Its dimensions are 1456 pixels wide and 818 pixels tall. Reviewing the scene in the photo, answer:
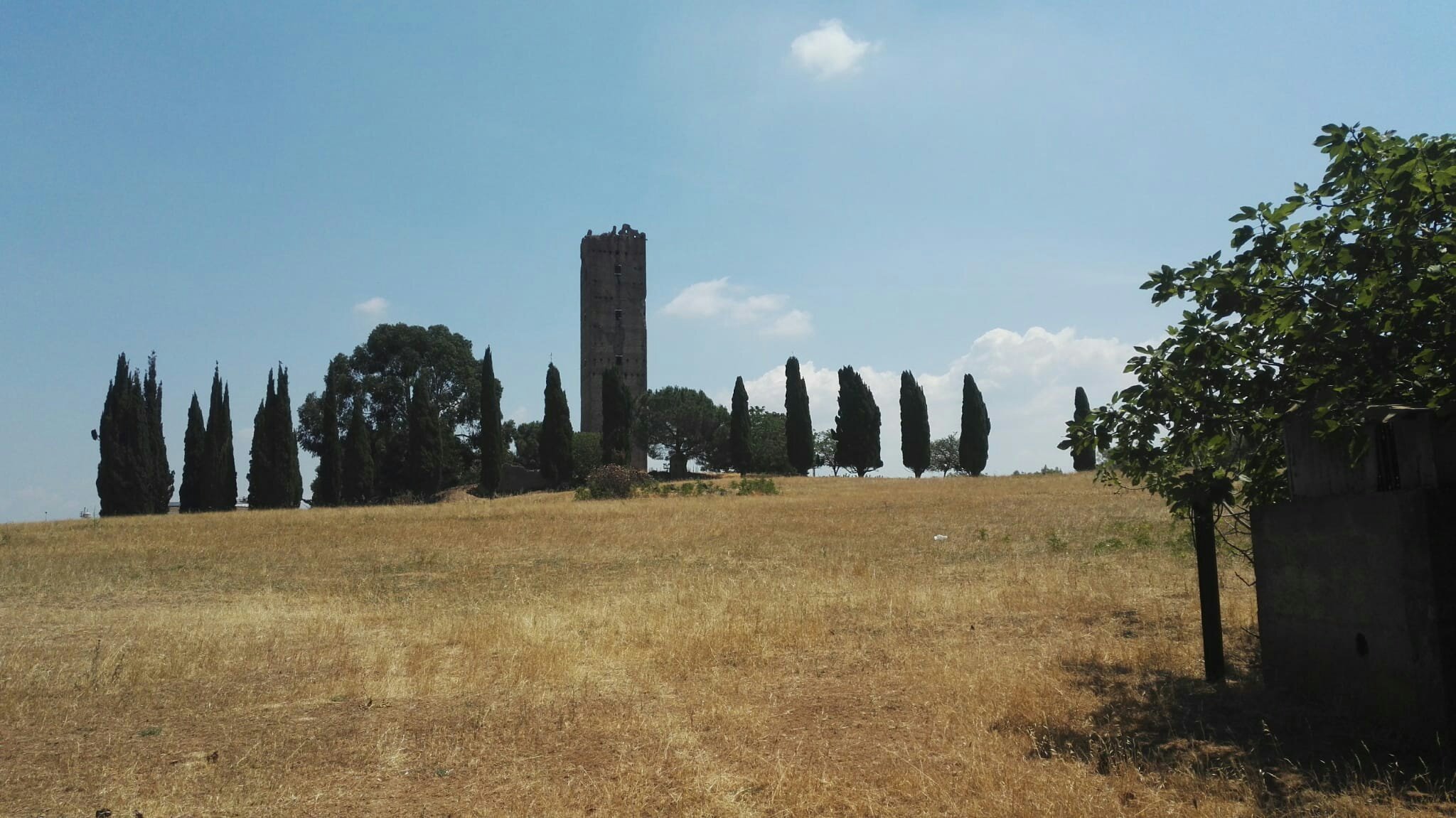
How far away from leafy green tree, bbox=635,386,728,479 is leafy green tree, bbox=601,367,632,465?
8.63 metres

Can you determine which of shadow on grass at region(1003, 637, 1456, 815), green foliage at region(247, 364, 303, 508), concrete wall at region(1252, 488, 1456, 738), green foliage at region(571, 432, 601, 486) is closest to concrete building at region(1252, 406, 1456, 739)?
concrete wall at region(1252, 488, 1456, 738)

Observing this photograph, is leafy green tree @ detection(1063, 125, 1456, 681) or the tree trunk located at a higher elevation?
leafy green tree @ detection(1063, 125, 1456, 681)

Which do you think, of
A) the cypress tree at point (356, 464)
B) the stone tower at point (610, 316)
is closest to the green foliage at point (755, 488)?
the cypress tree at point (356, 464)

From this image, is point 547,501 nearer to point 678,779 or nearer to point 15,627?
point 15,627

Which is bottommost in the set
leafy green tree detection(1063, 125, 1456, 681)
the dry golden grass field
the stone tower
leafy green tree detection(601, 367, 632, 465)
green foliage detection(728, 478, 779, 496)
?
the dry golden grass field

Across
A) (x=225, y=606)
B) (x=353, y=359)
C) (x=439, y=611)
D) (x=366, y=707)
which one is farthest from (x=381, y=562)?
(x=353, y=359)

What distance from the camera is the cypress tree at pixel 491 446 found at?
65.8 m

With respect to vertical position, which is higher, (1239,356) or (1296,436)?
(1239,356)

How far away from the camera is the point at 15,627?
48.5 ft

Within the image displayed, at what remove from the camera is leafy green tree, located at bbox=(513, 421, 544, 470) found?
89125mm

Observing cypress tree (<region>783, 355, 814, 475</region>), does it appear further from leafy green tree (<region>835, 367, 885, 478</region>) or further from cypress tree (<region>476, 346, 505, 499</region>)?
cypress tree (<region>476, 346, 505, 499</region>)

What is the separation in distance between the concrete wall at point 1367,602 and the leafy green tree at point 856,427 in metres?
66.0

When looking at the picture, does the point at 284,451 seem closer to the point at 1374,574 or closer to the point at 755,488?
the point at 755,488

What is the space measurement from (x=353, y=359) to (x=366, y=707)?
256 feet
